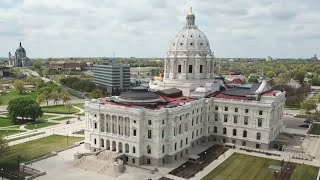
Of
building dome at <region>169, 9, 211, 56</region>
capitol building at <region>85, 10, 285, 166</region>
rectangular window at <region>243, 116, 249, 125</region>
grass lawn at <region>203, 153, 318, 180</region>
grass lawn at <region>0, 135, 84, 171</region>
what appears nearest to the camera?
grass lawn at <region>203, 153, 318, 180</region>

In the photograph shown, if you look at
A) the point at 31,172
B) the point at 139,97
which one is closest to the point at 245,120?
the point at 139,97

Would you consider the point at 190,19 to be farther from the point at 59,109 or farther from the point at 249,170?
the point at 59,109

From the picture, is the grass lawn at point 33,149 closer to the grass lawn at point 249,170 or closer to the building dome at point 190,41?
the grass lawn at point 249,170

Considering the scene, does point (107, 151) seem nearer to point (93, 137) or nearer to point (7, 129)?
point (93, 137)

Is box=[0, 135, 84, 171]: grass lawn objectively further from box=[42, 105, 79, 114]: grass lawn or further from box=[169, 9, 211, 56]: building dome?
box=[169, 9, 211, 56]: building dome

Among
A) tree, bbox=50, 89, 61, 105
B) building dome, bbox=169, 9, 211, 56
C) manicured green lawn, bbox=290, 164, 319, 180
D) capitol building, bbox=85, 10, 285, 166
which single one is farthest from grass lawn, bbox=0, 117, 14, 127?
manicured green lawn, bbox=290, 164, 319, 180

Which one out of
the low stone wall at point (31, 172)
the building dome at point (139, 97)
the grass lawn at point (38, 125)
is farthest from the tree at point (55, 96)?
the low stone wall at point (31, 172)
